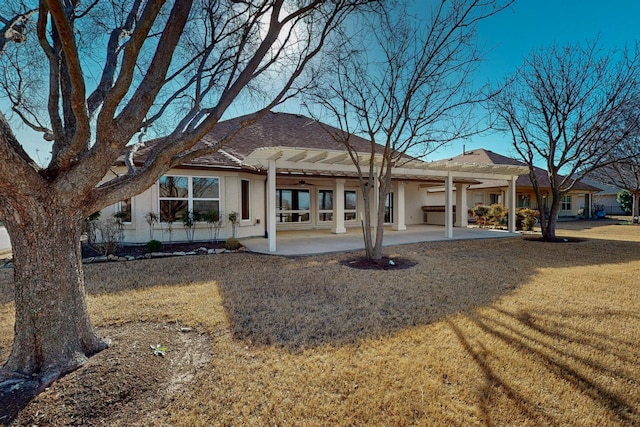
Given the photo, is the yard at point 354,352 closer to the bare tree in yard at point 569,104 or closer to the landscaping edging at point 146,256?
the landscaping edging at point 146,256

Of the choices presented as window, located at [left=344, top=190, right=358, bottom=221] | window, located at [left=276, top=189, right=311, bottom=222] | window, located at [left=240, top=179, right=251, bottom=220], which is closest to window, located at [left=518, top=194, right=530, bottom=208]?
window, located at [left=344, top=190, right=358, bottom=221]

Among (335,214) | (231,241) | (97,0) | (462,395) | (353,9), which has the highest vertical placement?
(97,0)

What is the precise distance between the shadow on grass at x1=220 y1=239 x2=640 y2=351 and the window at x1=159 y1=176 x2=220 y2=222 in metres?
4.22

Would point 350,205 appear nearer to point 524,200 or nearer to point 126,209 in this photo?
point 126,209

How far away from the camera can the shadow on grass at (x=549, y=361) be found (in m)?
2.30

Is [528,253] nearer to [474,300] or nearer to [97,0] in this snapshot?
[474,300]

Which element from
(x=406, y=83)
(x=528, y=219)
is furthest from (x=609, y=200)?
(x=406, y=83)

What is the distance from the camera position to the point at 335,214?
1337 centimetres

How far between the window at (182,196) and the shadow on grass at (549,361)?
9.04 meters

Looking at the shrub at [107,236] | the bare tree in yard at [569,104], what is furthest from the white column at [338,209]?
the shrub at [107,236]

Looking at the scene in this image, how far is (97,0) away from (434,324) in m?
7.55

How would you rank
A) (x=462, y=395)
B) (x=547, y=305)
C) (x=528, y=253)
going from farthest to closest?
(x=528, y=253)
(x=547, y=305)
(x=462, y=395)

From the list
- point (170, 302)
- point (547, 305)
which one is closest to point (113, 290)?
point (170, 302)

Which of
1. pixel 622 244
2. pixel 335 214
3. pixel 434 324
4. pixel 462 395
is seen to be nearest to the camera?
pixel 462 395
